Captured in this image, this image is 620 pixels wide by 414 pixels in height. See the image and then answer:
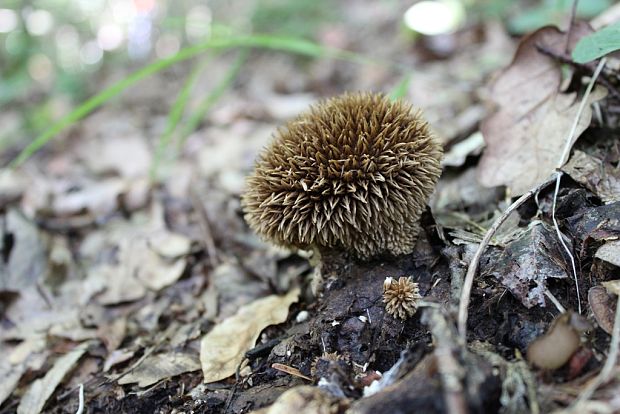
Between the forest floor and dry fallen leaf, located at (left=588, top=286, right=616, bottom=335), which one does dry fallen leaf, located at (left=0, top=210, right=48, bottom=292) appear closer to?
the forest floor

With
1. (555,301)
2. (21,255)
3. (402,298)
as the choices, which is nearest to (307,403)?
(402,298)

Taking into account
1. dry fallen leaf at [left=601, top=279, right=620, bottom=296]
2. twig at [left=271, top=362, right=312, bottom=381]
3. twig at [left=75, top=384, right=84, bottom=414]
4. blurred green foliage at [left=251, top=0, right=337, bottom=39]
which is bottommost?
twig at [left=75, top=384, right=84, bottom=414]

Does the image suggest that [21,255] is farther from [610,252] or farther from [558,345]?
[610,252]

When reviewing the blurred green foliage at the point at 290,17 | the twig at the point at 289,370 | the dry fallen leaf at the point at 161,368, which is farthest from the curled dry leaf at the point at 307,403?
the blurred green foliage at the point at 290,17

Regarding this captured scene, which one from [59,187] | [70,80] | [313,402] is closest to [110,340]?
[313,402]

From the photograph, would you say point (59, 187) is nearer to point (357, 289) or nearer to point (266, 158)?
point (266, 158)

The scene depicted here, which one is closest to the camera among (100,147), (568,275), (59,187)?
(568,275)

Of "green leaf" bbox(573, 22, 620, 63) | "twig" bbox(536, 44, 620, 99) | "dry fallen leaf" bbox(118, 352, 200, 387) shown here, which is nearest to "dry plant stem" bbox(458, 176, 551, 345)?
"green leaf" bbox(573, 22, 620, 63)
